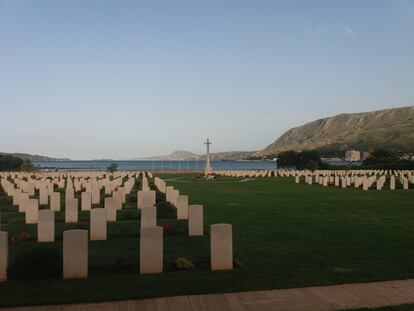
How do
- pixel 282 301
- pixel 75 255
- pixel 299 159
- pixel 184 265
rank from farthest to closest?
pixel 299 159 < pixel 184 265 < pixel 75 255 < pixel 282 301

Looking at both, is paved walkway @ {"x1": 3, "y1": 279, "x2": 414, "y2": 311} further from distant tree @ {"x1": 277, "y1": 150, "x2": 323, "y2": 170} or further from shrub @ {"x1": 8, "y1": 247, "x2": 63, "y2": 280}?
distant tree @ {"x1": 277, "y1": 150, "x2": 323, "y2": 170}

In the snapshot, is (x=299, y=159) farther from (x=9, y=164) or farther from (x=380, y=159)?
(x=9, y=164)

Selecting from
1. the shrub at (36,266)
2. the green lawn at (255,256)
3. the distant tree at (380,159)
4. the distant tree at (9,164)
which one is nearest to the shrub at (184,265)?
the green lawn at (255,256)

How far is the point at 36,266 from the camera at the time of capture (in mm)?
7613

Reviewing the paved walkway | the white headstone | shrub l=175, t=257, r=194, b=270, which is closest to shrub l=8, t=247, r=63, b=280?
the white headstone

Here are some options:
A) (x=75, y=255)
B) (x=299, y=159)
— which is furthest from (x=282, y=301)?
(x=299, y=159)

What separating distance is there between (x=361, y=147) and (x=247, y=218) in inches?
7407

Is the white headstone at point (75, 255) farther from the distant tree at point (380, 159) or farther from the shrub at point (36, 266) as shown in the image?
the distant tree at point (380, 159)

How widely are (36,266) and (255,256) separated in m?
4.00

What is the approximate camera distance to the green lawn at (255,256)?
271 inches

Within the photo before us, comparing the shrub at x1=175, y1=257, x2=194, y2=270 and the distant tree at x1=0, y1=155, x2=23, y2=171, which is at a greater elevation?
the distant tree at x1=0, y1=155, x2=23, y2=171

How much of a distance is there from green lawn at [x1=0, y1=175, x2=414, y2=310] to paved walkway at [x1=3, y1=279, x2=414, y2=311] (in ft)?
0.94

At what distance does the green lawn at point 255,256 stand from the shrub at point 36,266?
0.81 ft

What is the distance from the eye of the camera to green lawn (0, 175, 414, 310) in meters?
6.89
